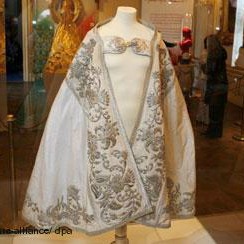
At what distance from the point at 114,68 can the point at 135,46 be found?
11 centimetres

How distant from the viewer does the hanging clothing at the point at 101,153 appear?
1519mm

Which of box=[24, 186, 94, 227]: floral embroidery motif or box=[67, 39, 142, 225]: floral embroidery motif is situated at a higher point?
box=[67, 39, 142, 225]: floral embroidery motif

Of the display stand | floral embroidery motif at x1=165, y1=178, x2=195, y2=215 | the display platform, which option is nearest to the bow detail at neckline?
floral embroidery motif at x1=165, y1=178, x2=195, y2=215

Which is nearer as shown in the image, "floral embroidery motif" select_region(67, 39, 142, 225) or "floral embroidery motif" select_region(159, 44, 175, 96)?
"floral embroidery motif" select_region(67, 39, 142, 225)

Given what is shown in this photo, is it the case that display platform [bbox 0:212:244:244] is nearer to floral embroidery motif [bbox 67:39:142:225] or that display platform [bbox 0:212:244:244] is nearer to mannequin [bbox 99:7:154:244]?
floral embroidery motif [bbox 67:39:142:225]

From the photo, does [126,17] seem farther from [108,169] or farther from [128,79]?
[108,169]

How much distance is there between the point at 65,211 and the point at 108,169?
245mm

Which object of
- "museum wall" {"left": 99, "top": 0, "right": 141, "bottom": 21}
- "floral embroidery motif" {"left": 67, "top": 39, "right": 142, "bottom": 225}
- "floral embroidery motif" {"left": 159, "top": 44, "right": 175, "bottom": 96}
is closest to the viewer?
"floral embroidery motif" {"left": 67, "top": 39, "right": 142, "bottom": 225}

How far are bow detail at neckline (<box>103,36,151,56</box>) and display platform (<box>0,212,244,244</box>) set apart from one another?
1.01 m

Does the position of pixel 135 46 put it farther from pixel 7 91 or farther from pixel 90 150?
pixel 7 91

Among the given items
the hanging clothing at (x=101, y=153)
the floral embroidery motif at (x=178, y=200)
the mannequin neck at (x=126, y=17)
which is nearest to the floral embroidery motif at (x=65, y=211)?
the hanging clothing at (x=101, y=153)

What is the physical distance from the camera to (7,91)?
96.4 inches

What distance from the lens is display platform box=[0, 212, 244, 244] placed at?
217cm

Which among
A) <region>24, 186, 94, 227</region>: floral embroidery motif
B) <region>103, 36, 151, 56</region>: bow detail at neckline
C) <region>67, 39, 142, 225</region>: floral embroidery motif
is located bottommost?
<region>24, 186, 94, 227</region>: floral embroidery motif
